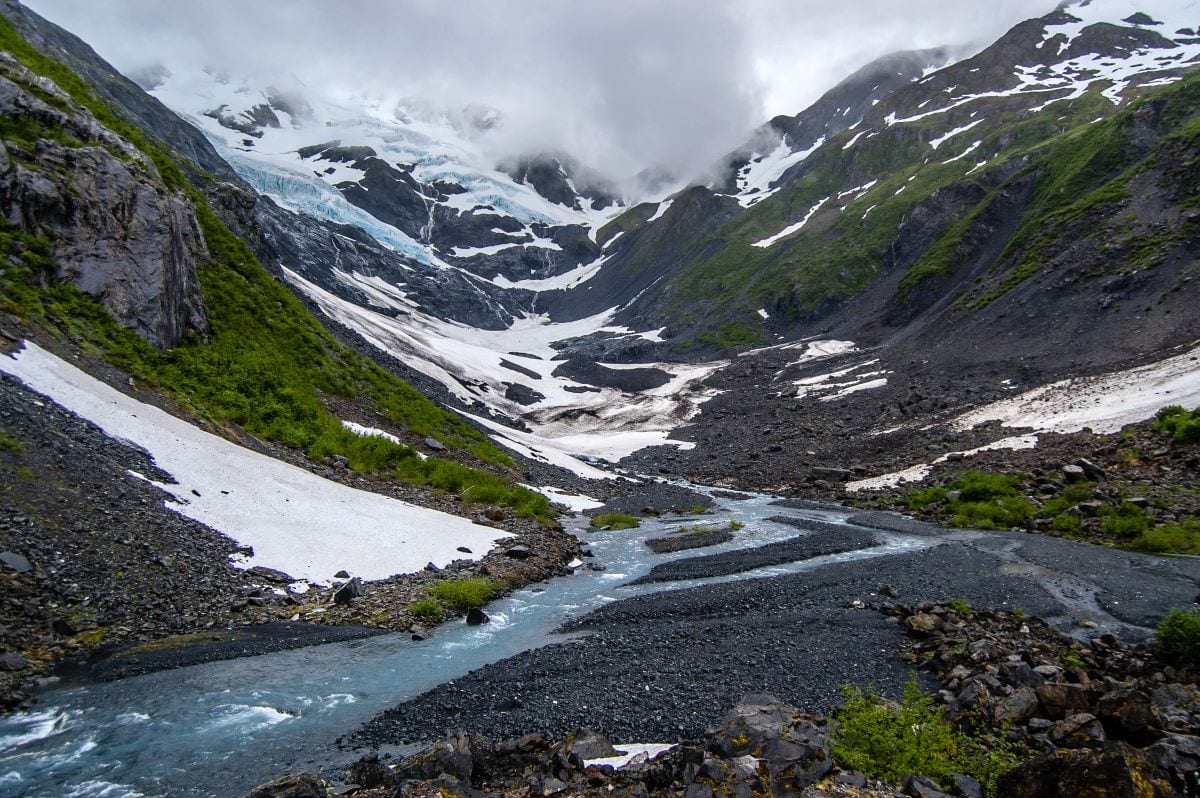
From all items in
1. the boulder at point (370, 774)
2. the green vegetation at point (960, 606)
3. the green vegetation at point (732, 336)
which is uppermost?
the green vegetation at point (732, 336)

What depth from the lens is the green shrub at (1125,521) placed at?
952 inches

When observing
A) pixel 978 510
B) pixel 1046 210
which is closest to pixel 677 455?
pixel 978 510

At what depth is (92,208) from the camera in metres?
28.0

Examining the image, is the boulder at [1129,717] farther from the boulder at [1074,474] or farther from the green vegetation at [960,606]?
the boulder at [1074,474]

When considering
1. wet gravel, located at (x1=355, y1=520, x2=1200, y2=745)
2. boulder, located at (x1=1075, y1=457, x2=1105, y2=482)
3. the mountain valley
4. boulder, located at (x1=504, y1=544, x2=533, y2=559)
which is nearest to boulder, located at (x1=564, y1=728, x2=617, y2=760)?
the mountain valley

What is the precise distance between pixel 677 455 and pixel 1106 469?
4842cm

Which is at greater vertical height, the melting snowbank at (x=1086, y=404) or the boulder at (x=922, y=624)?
the melting snowbank at (x=1086, y=404)

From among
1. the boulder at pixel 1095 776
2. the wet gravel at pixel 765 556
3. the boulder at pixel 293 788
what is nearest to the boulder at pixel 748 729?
the boulder at pixel 1095 776

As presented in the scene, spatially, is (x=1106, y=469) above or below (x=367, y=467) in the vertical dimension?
below

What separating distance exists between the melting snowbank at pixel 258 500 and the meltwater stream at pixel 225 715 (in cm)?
482

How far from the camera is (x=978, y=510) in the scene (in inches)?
1264

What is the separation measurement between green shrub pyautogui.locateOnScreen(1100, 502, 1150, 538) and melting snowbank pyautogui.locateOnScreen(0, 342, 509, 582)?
84.9ft

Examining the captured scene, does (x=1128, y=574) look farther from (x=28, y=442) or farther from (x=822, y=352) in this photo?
(x=822, y=352)

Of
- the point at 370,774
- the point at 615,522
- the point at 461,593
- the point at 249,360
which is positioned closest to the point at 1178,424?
the point at 615,522
